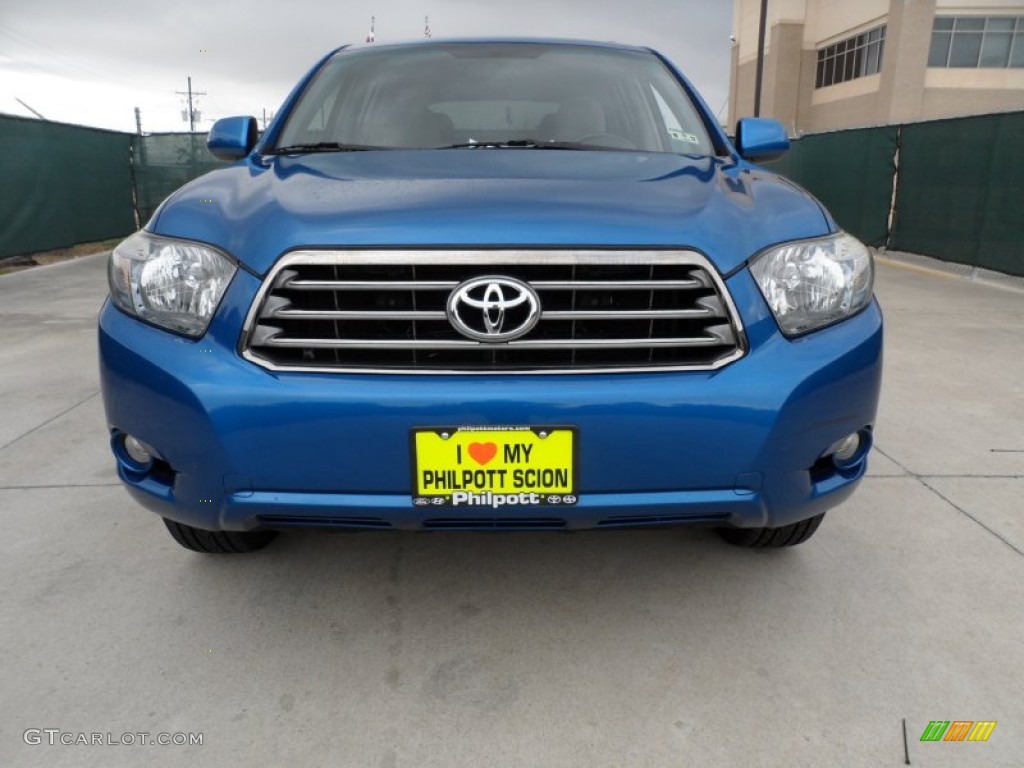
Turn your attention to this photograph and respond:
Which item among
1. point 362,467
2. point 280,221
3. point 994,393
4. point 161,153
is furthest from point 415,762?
point 161,153

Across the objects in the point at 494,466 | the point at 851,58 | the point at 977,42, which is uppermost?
the point at 977,42

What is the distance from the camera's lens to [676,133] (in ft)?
9.28

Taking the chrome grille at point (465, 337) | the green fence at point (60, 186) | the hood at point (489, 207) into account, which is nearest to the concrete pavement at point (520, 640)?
the chrome grille at point (465, 337)

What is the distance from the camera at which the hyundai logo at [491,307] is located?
5.64 ft

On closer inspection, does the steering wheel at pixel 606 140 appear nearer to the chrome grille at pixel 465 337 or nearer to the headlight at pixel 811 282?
the headlight at pixel 811 282

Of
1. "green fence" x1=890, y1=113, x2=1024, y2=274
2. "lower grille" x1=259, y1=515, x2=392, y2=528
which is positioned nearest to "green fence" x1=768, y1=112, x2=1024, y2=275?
"green fence" x1=890, y1=113, x2=1024, y2=274

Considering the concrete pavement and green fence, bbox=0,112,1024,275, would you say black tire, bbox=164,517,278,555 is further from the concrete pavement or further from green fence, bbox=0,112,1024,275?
green fence, bbox=0,112,1024,275

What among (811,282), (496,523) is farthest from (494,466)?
(811,282)

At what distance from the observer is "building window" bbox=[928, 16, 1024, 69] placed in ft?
105

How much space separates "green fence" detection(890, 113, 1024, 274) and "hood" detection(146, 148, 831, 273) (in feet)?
25.5

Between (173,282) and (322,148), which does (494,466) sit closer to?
(173,282)

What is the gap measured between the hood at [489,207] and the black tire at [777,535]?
886 mm

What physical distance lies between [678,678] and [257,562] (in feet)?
4.34

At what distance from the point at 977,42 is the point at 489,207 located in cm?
3815
